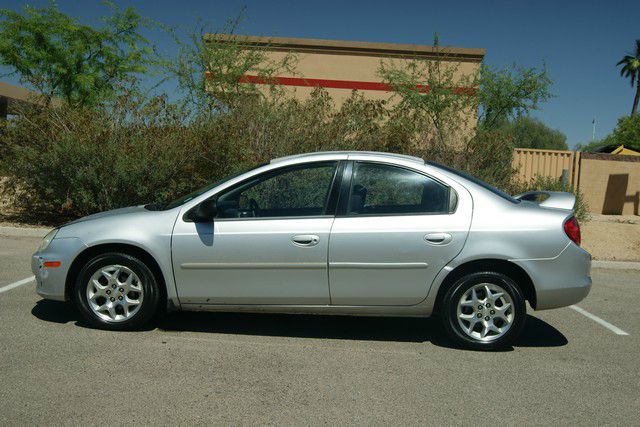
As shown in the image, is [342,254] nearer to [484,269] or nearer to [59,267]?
[484,269]

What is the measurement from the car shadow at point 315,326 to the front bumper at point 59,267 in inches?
16.5

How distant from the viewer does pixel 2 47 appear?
22.3m

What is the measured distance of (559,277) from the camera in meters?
5.37

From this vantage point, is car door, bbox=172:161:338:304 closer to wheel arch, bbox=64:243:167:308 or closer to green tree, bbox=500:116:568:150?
wheel arch, bbox=64:243:167:308

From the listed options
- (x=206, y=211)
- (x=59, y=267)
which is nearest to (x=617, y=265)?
(x=206, y=211)

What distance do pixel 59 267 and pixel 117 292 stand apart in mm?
550

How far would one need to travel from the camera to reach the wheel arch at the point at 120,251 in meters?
5.61

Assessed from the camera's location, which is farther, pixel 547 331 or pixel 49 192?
pixel 49 192

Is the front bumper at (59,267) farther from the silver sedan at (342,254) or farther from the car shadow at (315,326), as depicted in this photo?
the car shadow at (315,326)

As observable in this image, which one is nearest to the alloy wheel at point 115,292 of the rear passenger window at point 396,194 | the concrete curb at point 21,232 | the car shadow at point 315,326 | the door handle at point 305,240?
the car shadow at point 315,326

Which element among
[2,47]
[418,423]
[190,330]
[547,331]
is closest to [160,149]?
[190,330]

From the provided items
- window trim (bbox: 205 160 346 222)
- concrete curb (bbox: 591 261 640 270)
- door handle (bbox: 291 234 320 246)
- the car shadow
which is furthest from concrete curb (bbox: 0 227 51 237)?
concrete curb (bbox: 591 261 640 270)

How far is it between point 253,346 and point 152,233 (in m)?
1.28

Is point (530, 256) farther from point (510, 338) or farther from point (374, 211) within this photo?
point (374, 211)
